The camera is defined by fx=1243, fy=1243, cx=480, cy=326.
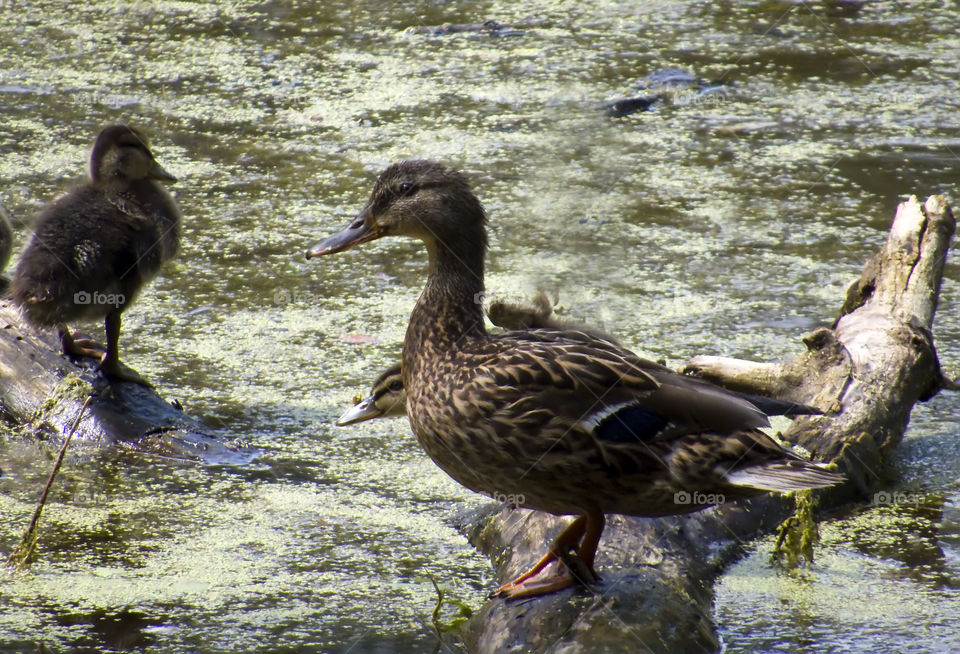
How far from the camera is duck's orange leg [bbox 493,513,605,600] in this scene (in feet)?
10.9

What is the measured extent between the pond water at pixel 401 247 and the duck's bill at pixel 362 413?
6.6 inches

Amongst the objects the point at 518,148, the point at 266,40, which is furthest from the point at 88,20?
the point at 518,148

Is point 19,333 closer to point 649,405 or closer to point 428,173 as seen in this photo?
point 428,173

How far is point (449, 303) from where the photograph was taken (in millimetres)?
3723

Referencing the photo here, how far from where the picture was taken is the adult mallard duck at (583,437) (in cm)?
330

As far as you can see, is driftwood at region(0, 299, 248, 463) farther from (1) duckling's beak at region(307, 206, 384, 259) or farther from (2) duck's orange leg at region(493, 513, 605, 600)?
(2) duck's orange leg at region(493, 513, 605, 600)

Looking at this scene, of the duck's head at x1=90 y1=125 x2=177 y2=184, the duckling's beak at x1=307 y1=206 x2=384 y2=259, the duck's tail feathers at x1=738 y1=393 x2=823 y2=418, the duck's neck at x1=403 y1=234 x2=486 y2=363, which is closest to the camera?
the duck's tail feathers at x1=738 y1=393 x2=823 y2=418

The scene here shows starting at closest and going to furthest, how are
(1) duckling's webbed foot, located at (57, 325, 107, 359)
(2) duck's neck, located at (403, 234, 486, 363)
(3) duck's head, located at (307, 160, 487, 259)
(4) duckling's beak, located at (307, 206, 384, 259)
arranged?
(2) duck's neck, located at (403, 234, 486, 363) < (3) duck's head, located at (307, 160, 487, 259) < (4) duckling's beak, located at (307, 206, 384, 259) < (1) duckling's webbed foot, located at (57, 325, 107, 359)

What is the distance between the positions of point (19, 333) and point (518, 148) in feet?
11.6

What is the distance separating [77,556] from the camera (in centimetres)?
397

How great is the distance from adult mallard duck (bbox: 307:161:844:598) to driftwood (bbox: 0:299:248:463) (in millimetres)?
1317

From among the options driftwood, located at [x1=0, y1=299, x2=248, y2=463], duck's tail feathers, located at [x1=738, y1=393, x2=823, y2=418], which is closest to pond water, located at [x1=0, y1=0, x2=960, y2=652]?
driftwood, located at [x1=0, y1=299, x2=248, y2=463]

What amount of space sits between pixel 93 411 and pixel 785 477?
263cm

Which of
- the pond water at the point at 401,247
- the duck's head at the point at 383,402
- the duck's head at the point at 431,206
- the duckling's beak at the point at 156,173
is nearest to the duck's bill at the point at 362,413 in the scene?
the duck's head at the point at 383,402
